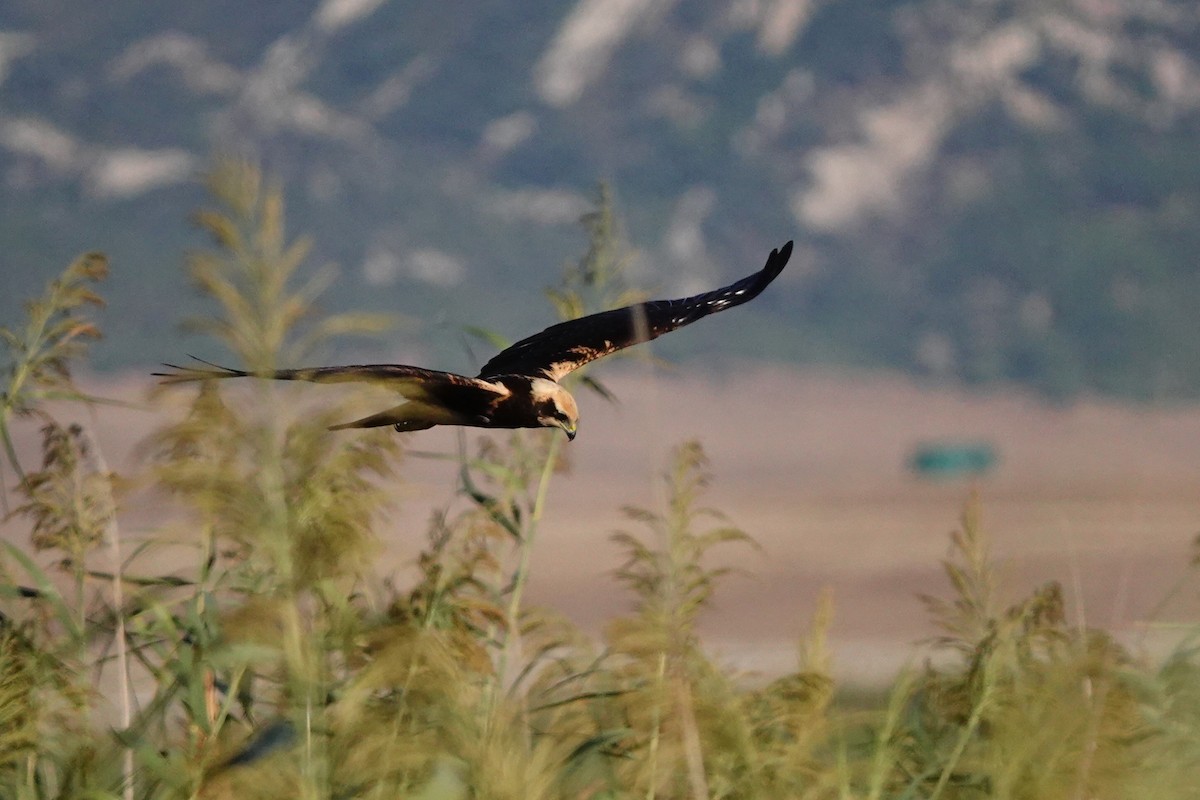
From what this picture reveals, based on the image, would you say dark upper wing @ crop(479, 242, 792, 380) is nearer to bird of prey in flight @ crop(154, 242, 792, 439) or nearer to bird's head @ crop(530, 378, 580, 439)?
bird of prey in flight @ crop(154, 242, 792, 439)

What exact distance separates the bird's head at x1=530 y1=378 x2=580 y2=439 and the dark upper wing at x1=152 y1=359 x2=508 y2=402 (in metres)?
0.14

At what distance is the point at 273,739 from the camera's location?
2.80 m

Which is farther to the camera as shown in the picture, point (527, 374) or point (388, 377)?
point (527, 374)

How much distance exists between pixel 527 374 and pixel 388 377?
174cm

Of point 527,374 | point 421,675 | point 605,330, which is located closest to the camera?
point 421,675

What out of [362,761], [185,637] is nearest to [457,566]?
[185,637]

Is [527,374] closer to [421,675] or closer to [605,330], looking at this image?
[605,330]

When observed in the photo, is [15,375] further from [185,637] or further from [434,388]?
[434,388]

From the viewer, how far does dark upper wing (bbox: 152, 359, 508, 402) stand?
7.73 ft

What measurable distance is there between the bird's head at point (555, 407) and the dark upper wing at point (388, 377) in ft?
0.44

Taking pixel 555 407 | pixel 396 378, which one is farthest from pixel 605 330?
pixel 396 378

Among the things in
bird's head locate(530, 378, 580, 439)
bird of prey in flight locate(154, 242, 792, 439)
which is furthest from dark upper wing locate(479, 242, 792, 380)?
bird's head locate(530, 378, 580, 439)

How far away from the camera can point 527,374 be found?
502cm

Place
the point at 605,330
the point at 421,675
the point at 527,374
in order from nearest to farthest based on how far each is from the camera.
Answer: the point at 421,675 → the point at 605,330 → the point at 527,374
